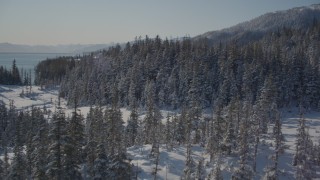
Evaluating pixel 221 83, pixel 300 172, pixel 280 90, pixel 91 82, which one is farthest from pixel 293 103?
pixel 91 82

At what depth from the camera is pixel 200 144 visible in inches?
3172

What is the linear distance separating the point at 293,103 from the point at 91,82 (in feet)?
295

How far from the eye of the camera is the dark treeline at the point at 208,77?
119 metres

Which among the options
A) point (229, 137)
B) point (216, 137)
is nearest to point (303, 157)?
point (229, 137)

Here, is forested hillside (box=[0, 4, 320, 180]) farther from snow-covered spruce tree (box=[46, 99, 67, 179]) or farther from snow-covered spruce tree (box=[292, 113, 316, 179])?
snow-covered spruce tree (box=[292, 113, 316, 179])

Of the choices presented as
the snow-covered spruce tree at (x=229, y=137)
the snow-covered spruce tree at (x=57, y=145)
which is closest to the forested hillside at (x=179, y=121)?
the snow-covered spruce tree at (x=57, y=145)

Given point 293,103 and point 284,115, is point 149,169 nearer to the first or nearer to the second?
point 284,115

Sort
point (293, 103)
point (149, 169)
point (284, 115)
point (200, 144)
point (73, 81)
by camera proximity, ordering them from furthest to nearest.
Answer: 1. point (73, 81)
2. point (293, 103)
3. point (284, 115)
4. point (200, 144)
5. point (149, 169)

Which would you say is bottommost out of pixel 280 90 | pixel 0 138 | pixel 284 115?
pixel 0 138

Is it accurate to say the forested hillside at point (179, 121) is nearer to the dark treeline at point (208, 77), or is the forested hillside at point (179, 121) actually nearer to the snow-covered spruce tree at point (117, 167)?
the snow-covered spruce tree at point (117, 167)

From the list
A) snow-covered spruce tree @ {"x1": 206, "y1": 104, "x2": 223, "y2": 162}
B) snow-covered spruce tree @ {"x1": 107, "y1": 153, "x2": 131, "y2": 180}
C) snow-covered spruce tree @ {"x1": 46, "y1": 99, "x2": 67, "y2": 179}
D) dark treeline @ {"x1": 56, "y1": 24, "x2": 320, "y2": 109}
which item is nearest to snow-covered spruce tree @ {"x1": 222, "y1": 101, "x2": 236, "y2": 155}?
snow-covered spruce tree @ {"x1": 206, "y1": 104, "x2": 223, "y2": 162}

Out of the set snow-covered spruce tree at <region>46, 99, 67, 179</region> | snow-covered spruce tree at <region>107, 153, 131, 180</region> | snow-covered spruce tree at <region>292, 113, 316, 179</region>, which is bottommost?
snow-covered spruce tree at <region>292, 113, 316, 179</region>

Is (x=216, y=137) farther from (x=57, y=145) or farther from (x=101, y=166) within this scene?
(x=57, y=145)

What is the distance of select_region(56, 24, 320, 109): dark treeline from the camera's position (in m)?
119
